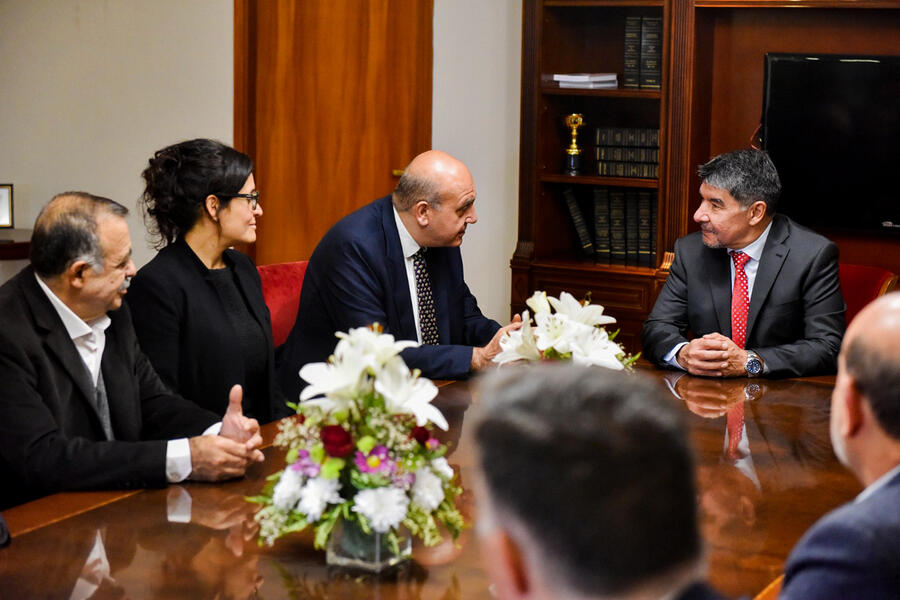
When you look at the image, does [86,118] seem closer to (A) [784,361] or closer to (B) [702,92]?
(B) [702,92]

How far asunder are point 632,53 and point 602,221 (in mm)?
796

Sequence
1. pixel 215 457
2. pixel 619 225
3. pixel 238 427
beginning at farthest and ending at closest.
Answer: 1. pixel 619 225
2. pixel 238 427
3. pixel 215 457

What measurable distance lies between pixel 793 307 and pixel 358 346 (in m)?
2.24

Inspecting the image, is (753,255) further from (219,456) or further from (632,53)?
(219,456)

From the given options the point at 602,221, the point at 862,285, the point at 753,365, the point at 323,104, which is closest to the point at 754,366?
the point at 753,365

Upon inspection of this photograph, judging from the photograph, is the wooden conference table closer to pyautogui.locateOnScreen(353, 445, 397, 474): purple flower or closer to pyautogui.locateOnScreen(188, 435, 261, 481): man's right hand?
pyautogui.locateOnScreen(188, 435, 261, 481): man's right hand

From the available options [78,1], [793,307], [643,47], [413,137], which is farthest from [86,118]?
[793,307]

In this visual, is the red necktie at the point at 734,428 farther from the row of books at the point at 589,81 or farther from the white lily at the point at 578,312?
the row of books at the point at 589,81

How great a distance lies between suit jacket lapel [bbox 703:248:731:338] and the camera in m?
3.64

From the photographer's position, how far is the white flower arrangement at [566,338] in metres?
2.43

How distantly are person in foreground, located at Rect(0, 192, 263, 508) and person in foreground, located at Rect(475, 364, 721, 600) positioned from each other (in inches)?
53.7

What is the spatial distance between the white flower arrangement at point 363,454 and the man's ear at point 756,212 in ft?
7.11

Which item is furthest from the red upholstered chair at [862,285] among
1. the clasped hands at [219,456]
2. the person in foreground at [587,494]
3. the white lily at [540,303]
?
the person in foreground at [587,494]

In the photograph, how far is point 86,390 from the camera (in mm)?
2352
